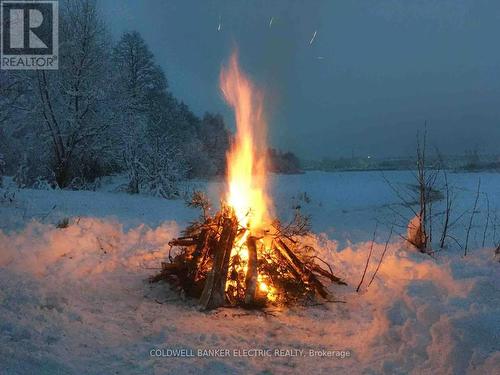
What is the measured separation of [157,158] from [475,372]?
68.8 ft

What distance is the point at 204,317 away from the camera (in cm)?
486

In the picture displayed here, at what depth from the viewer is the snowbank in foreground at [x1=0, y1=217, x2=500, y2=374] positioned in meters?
3.53

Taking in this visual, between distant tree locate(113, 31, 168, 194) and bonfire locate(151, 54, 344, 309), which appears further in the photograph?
distant tree locate(113, 31, 168, 194)

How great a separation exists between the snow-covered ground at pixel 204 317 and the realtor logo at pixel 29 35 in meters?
10.6

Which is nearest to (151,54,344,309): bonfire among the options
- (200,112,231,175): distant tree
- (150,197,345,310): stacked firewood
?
(150,197,345,310): stacked firewood

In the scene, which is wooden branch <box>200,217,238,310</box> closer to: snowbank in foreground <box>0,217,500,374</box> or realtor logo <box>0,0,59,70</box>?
snowbank in foreground <box>0,217,500,374</box>

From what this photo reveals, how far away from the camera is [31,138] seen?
64.7 feet

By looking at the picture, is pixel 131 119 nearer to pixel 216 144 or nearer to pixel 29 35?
pixel 29 35

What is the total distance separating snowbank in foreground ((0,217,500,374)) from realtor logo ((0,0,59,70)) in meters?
11.9

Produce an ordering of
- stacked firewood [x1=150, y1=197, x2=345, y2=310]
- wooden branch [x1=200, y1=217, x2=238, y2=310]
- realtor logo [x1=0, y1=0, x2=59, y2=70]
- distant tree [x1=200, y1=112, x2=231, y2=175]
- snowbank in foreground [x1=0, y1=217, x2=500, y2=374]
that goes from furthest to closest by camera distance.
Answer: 1. distant tree [x1=200, y1=112, x2=231, y2=175]
2. realtor logo [x1=0, y1=0, x2=59, y2=70]
3. stacked firewood [x1=150, y1=197, x2=345, y2=310]
4. wooden branch [x1=200, y1=217, x2=238, y2=310]
5. snowbank in foreground [x1=0, y1=217, x2=500, y2=374]

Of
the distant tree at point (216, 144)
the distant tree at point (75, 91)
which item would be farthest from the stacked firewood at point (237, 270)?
the distant tree at point (216, 144)

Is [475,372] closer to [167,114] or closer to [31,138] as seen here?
[31,138]

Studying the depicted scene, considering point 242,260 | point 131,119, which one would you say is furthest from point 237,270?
point 131,119

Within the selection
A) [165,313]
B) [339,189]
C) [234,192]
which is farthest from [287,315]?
[339,189]
